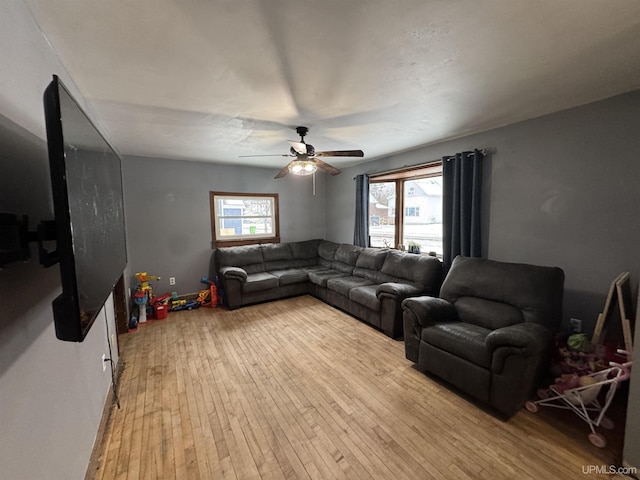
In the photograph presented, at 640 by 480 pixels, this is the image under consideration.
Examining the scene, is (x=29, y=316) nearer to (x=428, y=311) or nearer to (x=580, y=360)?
(x=428, y=311)

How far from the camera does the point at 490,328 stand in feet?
7.74

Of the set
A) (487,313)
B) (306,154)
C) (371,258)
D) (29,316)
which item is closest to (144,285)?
(306,154)

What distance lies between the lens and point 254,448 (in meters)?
1.70

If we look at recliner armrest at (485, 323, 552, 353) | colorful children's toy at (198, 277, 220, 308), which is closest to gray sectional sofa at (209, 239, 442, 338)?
colorful children's toy at (198, 277, 220, 308)

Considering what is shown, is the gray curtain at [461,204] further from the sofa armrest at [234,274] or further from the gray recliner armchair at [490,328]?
the sofa armrest at [234,274]

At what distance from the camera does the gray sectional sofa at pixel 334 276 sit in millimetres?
3348

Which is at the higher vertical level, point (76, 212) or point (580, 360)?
point (76, 212)

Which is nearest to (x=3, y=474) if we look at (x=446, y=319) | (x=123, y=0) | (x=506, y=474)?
(x=123, y=0)

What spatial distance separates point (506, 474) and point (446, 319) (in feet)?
3.92

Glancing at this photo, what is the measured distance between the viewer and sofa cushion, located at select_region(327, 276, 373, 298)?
3.91 meters

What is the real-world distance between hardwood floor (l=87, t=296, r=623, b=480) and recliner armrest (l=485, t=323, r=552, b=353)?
0.57 meters

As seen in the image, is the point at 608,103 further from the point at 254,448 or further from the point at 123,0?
the point at 254,448

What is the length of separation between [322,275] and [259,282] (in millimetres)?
1116

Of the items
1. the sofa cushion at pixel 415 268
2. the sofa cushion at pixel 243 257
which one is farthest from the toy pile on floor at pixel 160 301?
the sofa cushion at pixel 415 268
